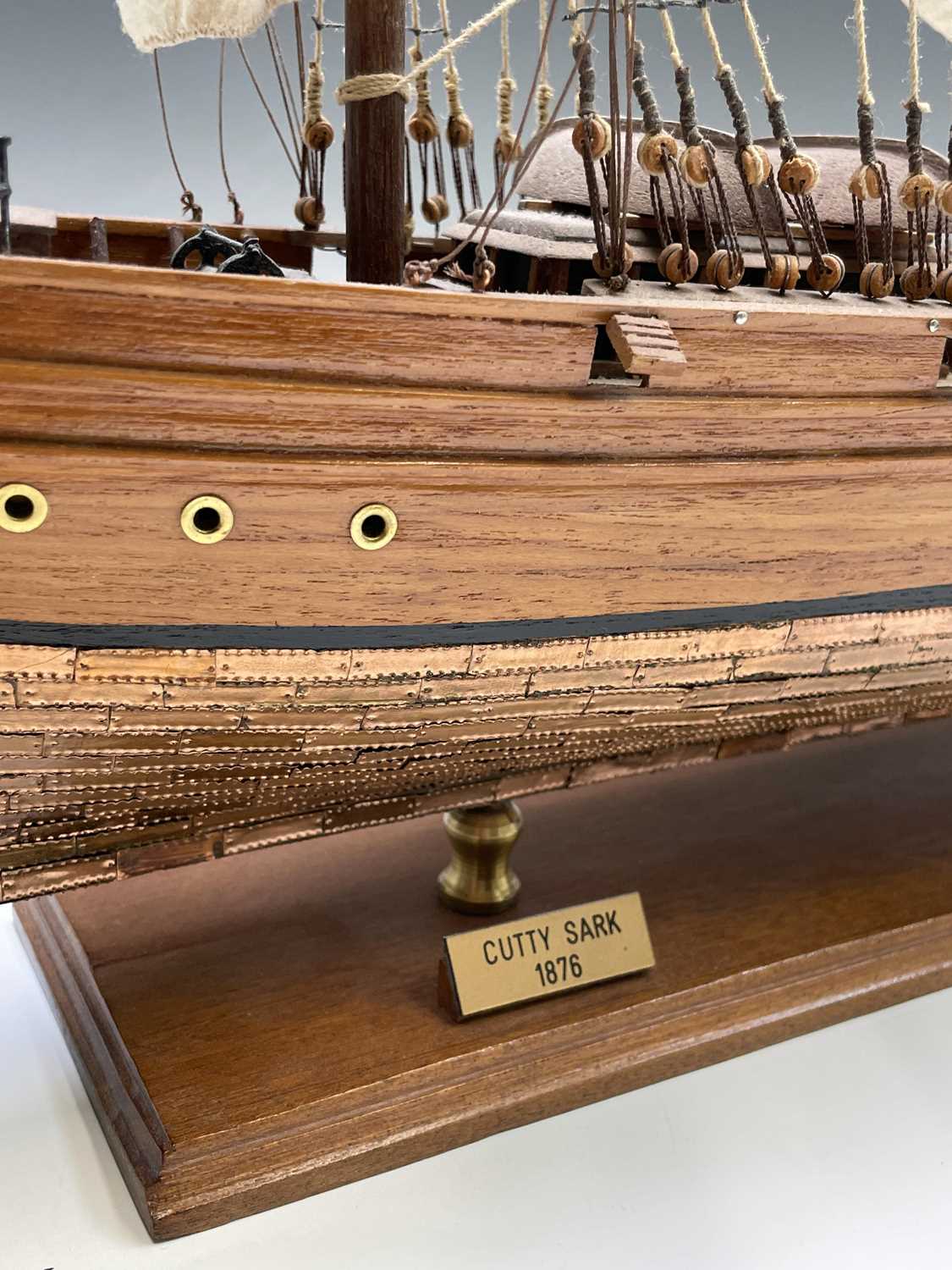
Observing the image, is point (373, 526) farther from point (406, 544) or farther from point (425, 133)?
point (425, 133)

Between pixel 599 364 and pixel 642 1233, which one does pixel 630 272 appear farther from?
pixel 642 1233

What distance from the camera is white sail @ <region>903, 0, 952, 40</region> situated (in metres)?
1.95

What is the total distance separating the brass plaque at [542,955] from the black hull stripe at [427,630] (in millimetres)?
364

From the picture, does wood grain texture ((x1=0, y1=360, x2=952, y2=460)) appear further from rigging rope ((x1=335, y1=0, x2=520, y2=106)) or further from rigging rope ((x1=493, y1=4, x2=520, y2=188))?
rigging rope ((x1=493, y1=4, x2=520, y2=188))

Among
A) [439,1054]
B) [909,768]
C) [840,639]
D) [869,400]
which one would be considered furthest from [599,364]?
[909,768]

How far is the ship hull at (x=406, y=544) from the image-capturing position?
1.27 m

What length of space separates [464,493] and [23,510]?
432 mm

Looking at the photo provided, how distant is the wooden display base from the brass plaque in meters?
0.03

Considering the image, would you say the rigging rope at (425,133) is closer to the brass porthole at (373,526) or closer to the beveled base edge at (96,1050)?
the brass porthole at (373,526)

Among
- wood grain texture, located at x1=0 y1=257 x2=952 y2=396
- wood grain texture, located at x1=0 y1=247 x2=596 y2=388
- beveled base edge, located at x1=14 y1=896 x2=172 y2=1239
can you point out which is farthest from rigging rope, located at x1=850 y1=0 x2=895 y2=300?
beveled base edge, located at x1=14 y1=896 x2=172 y2=1239

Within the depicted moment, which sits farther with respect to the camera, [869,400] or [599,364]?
[869,400]

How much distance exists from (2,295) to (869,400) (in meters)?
0.98

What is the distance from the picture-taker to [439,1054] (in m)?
1.58

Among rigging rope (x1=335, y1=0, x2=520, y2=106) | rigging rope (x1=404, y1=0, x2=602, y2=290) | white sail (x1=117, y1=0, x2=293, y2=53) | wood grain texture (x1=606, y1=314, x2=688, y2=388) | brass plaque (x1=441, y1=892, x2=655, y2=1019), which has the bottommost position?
brass plaque (x1=441, y1=892, x2=655, y2=1019)
